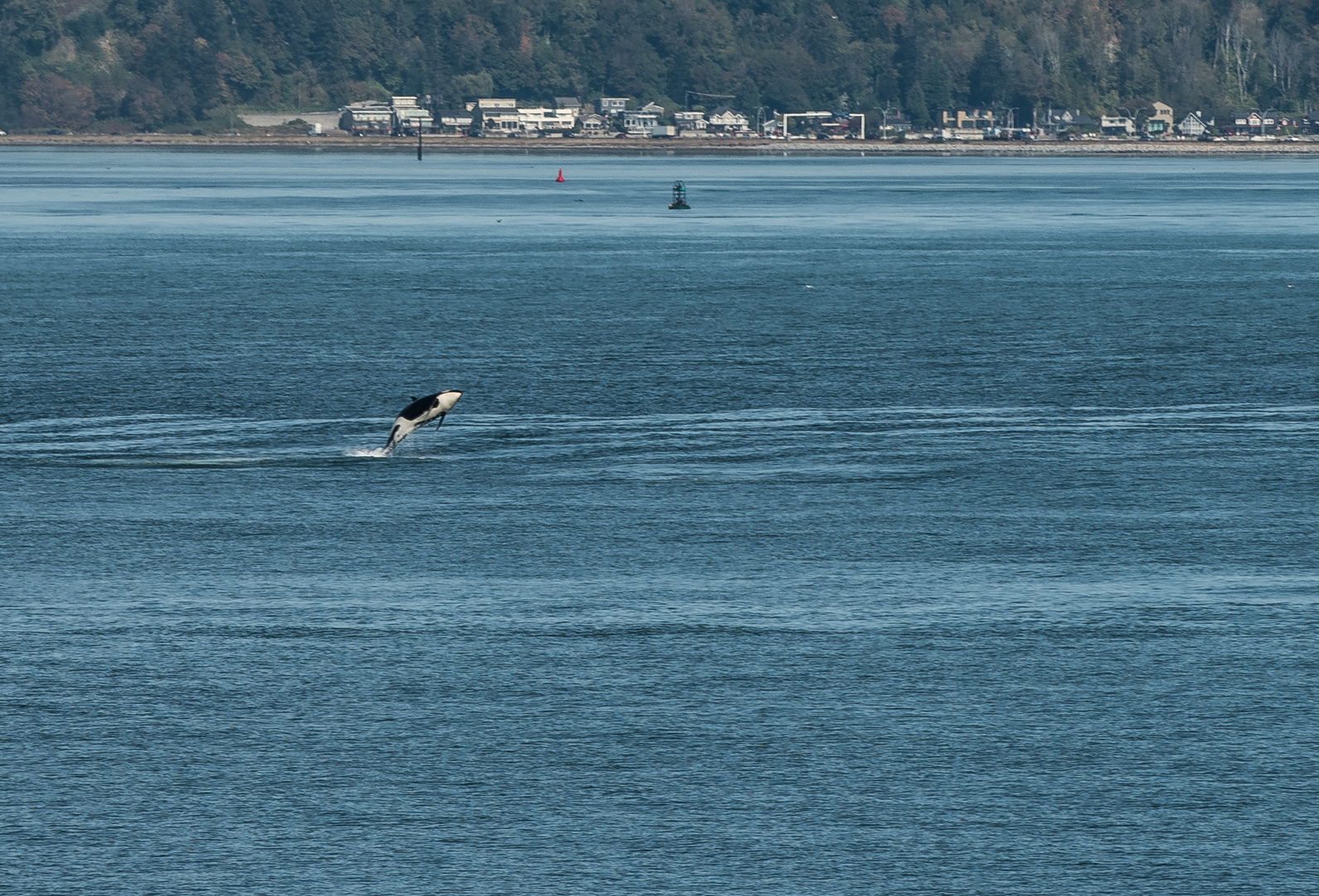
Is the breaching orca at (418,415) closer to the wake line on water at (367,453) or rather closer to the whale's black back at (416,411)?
the whale's black back at (416,411)

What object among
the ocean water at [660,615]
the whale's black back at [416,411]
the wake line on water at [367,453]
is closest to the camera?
the ocean water at [660,615]

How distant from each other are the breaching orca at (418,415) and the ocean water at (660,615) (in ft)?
2.62

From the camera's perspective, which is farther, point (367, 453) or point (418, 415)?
point (418, 415)

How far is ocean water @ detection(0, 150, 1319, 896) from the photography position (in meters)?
17.2

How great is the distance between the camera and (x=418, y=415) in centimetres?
3859

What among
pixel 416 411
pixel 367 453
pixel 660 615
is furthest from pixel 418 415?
pixel 660 615

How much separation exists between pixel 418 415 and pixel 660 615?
1471cm

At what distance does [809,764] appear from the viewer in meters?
19.2

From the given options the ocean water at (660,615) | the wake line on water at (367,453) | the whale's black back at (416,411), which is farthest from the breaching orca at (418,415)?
the ocean water at (660,615)

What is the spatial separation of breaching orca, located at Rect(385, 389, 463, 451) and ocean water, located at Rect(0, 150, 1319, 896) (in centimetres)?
80

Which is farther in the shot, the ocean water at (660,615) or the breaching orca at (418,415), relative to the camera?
the breaching orca at (418,415)

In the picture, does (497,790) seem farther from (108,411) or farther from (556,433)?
(108,411)

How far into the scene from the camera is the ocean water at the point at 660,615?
17250 mm

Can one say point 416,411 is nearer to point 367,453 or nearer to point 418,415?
point 418,415
